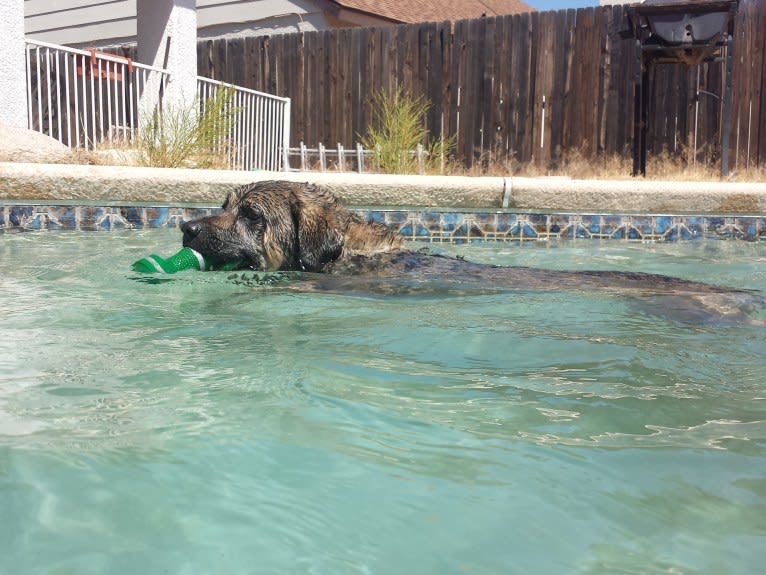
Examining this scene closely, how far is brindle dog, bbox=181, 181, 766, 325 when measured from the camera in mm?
4805

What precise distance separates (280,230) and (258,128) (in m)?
12.3

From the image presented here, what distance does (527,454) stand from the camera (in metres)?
2.09

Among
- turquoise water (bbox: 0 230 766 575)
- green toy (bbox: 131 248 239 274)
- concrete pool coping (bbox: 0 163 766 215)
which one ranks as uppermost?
concrete pool coping (bbox: 0 163 766 215)

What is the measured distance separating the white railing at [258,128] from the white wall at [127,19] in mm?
5644

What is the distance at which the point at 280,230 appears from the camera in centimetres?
514

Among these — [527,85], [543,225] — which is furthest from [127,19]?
[543,225]

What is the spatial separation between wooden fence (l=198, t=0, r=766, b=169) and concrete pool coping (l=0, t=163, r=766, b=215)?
6868 millimetres

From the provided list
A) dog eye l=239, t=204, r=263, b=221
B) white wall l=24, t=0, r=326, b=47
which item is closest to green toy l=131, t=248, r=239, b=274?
dog eye l=239, t=204, r=263, b=221

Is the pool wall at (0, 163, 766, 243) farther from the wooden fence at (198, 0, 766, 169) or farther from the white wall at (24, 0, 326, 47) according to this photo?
the white wall at (24, 0, 326, 47)

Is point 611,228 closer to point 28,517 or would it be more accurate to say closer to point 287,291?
point 287,291

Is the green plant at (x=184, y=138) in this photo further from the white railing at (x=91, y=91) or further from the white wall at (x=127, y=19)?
the white wall at (x=127, y=19)

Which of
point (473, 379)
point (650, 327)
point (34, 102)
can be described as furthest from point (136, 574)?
point (34, 102)

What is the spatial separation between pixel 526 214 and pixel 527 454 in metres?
6.04

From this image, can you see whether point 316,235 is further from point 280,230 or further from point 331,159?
point 331,159
